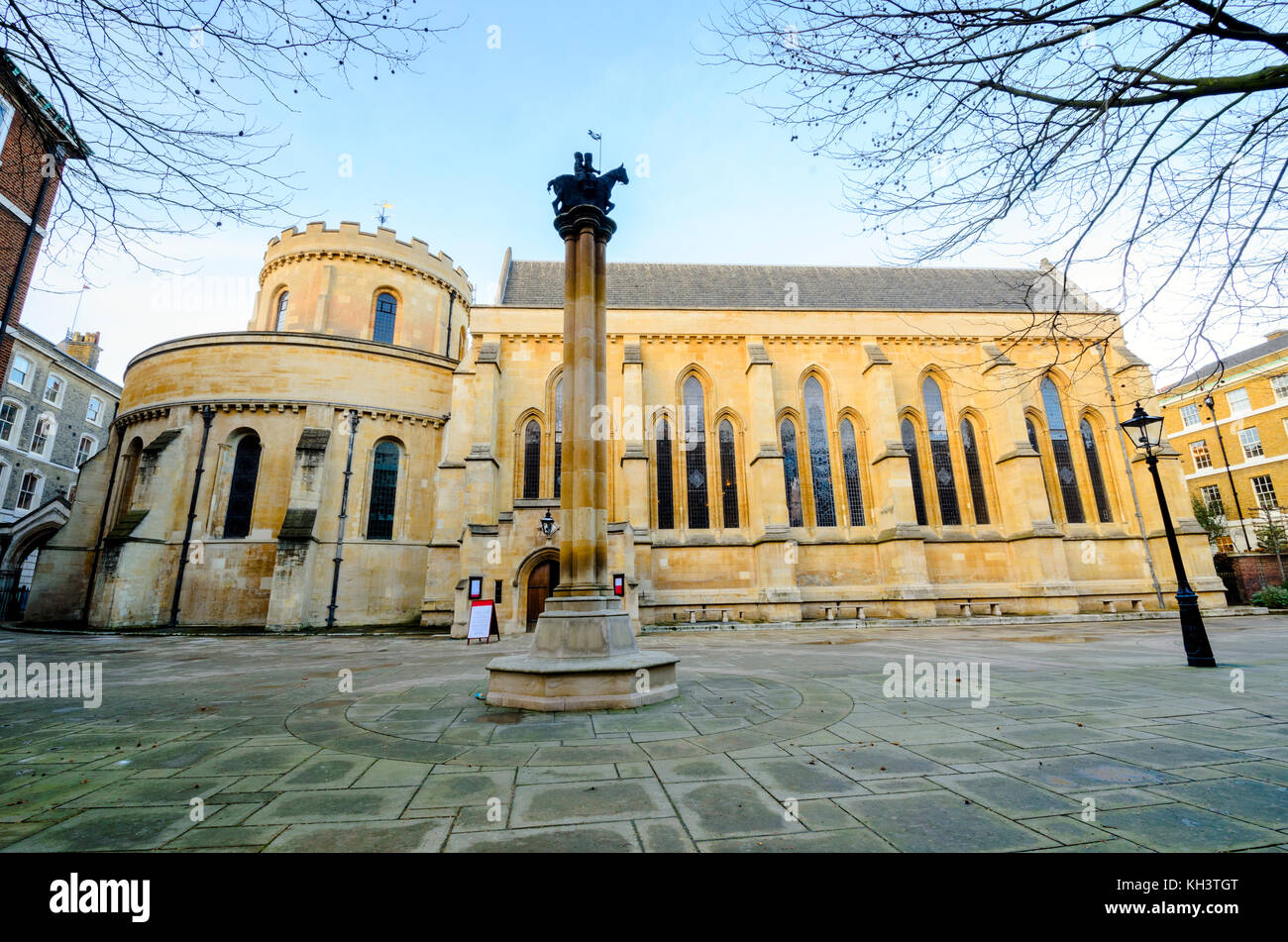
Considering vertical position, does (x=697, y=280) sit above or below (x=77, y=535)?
above

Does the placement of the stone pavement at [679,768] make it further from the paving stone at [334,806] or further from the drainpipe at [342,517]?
the drainpipe at [342,517]

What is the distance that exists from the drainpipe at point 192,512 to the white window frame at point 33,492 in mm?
15753

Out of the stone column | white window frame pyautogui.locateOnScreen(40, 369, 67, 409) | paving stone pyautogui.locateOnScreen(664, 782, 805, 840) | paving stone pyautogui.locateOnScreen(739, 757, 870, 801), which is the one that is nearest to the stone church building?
the stone column

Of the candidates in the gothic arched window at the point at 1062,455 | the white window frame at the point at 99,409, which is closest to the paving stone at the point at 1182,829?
the gothic arched window at the point at 1062,455

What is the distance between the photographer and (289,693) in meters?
6.61

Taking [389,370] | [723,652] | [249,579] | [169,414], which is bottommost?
[723,652]

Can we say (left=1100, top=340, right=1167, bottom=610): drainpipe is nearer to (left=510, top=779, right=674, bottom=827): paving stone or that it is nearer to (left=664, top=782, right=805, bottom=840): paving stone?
(left=664, top=782, right=805, bottom=840): paving stone

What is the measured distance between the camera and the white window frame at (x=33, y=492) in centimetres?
2558

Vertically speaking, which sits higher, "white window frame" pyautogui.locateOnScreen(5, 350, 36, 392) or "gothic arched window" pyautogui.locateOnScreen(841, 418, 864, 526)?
"white window frame" pyautogui.locateOnScreen(5, 350, 36, 392)

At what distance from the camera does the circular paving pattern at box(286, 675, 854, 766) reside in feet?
12.9

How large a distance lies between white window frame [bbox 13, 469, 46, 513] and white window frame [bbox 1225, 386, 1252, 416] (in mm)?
63444
